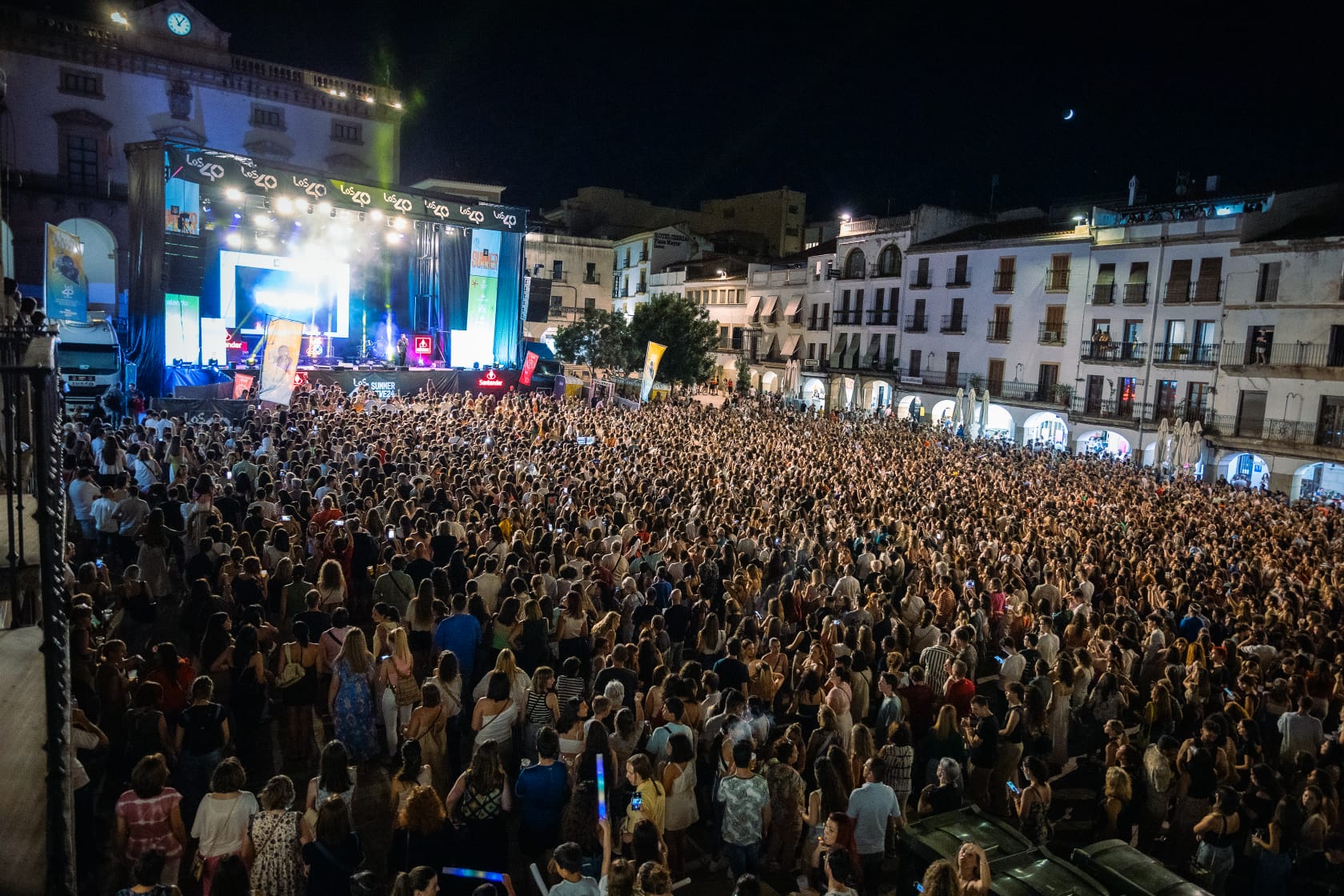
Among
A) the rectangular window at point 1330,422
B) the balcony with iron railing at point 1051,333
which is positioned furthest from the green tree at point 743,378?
the rectangular window at point 1330,422

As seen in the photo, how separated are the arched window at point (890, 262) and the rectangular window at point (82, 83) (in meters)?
36.6

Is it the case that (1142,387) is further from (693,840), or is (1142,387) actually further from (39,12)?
(39,12)

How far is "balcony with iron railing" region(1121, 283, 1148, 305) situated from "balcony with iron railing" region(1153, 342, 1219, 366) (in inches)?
75.1

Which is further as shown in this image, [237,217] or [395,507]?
[237,217]

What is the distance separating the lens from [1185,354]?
101 ft

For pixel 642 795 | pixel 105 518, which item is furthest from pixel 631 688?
pixel 105 518

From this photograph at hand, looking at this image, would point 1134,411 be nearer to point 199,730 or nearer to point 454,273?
point 454,273

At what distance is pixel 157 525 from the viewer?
8.20m

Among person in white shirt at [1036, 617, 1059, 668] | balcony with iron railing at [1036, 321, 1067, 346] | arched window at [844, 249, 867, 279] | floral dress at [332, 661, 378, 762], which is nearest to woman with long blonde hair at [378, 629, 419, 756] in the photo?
floral dress at [332, 661, 378, 762]

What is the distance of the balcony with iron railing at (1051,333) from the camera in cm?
3522

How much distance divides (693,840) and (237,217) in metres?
29.2

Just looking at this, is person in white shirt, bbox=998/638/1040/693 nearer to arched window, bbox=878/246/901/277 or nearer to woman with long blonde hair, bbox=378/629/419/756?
woman with long blonde hair, bbox=378/629/419/756

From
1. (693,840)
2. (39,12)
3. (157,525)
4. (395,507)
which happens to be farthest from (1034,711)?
(39,12)

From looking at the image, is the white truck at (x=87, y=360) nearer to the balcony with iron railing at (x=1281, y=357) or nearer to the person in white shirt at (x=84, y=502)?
the person in white shirt at (x=84, y=502)
